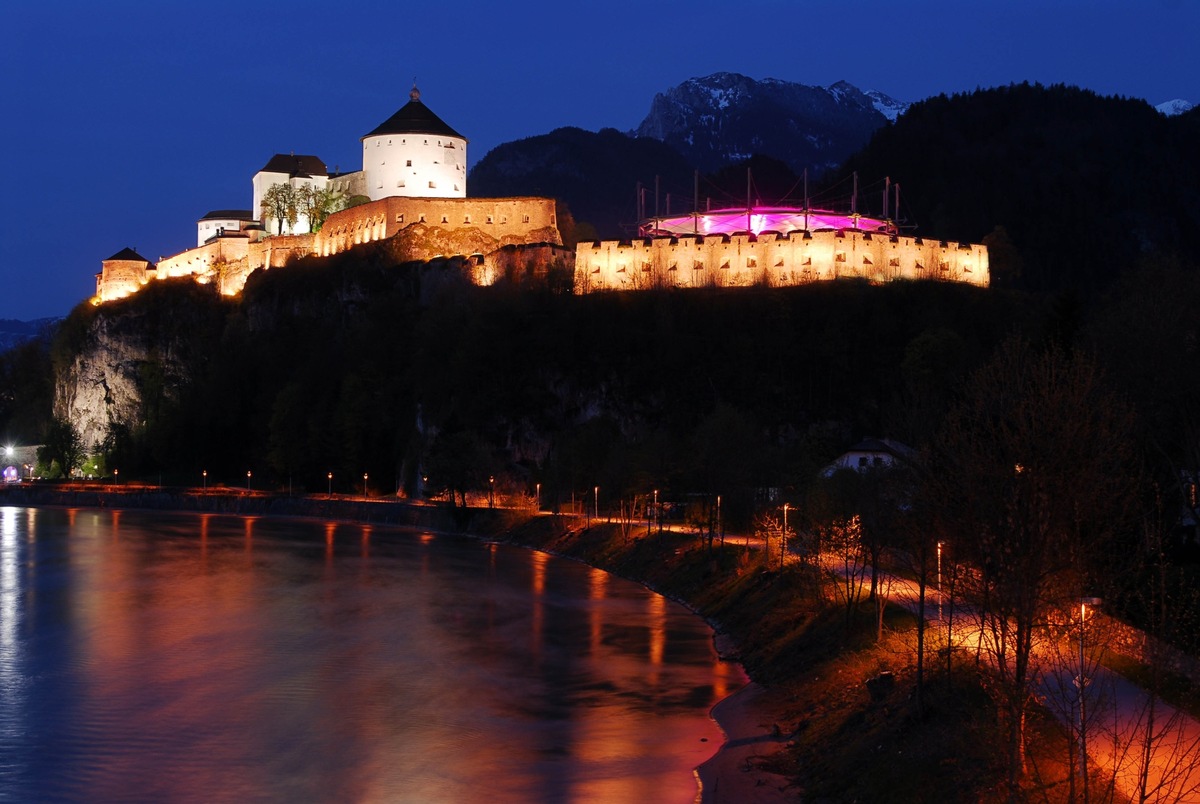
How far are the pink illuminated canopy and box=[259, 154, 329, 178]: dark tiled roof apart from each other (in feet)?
90.7

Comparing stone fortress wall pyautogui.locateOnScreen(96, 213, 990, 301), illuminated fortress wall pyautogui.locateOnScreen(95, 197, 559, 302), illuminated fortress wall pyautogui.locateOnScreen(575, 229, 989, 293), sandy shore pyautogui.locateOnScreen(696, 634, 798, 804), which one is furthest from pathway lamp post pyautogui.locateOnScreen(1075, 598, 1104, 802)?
illuminated fortress wall pyautogui.locateOnScreen(95, 197, 559, 302)

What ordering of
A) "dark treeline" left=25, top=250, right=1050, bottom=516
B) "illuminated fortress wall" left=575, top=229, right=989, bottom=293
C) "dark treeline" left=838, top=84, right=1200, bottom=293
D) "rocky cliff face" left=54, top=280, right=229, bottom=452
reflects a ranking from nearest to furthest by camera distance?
1. "dark treeline" left=25, top=250, right=1050, bottom=516
2. "illuminated fortress wall" left=575, top=229, right=989, bottom=293
3. "rocky cliff face" left=54, top=280, right=229, bottom=452
4. "dark treeline" left=838, top=84, right=1200, bottom=293

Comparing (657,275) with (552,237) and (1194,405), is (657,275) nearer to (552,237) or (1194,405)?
(552,237)

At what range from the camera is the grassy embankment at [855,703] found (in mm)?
13117

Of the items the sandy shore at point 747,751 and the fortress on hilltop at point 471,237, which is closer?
the sandy shore at point 747,751

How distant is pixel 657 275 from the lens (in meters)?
59.9

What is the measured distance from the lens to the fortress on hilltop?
58531mm

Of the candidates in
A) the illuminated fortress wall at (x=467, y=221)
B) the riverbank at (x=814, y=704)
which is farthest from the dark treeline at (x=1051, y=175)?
the riverbank at (x=814, y=704)

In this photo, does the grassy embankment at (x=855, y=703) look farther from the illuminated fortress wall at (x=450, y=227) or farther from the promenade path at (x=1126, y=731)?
the illuminated fortress wall at (x=450, y=227)

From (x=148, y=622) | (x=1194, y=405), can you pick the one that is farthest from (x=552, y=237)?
(x=1194, y=405)

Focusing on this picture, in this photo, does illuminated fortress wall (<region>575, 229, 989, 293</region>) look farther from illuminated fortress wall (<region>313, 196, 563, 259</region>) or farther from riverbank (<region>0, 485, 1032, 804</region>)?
riverbank (<region>0, 485, 1032, 804</region>)

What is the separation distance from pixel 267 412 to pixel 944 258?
36508 mm

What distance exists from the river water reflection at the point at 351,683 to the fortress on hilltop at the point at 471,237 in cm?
2208

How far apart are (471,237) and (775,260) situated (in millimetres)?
18277
